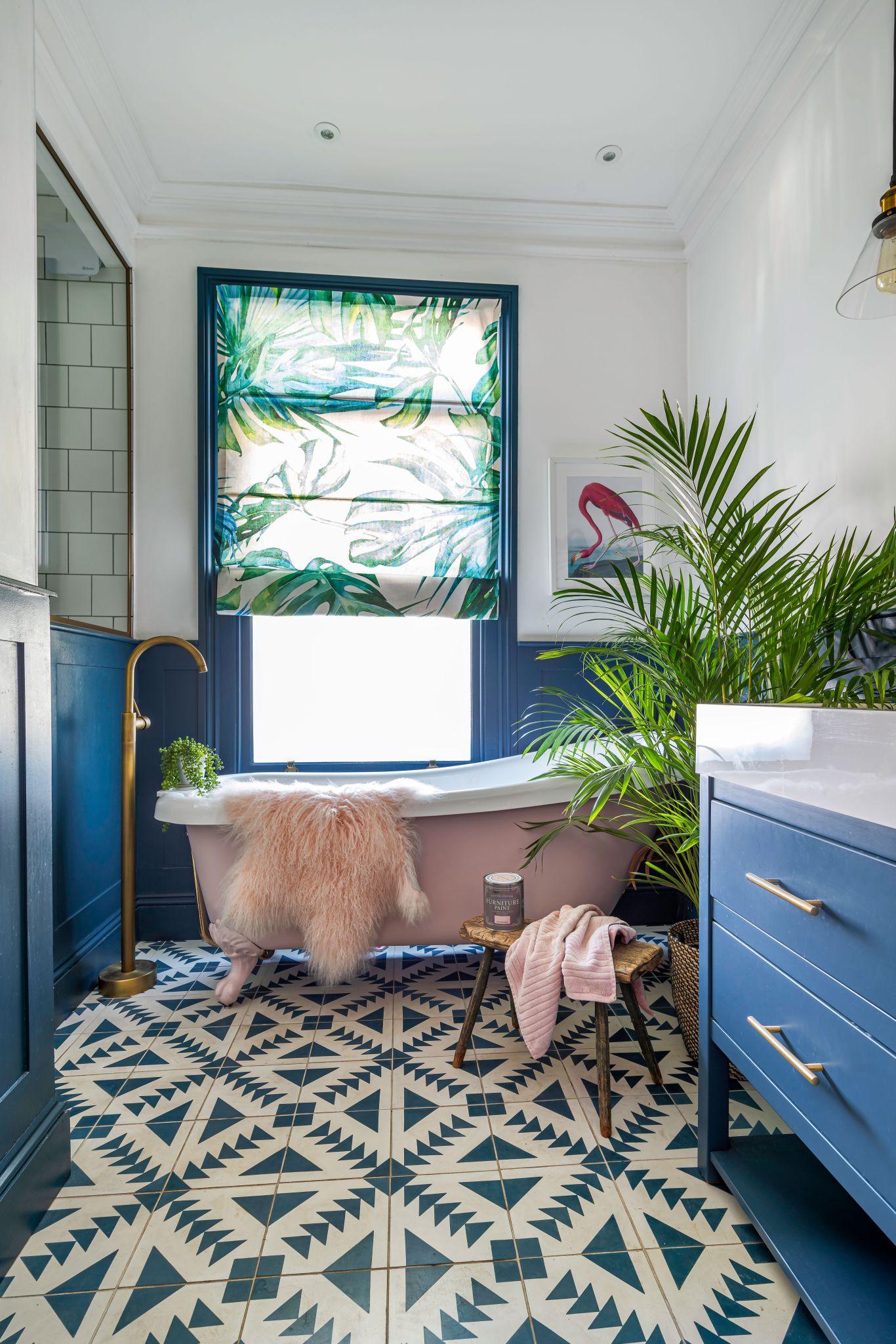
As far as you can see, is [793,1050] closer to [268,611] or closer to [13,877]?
[13,877]

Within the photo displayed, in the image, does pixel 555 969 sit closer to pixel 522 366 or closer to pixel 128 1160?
pixel 128 1160

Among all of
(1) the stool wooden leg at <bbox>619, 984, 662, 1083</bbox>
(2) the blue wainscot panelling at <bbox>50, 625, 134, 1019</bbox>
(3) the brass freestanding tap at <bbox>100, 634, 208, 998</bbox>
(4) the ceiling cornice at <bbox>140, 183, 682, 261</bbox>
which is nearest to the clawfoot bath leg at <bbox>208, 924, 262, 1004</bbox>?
(3) the brass freestanding tap at <bbox>100, 634, 208, 998</bbox>

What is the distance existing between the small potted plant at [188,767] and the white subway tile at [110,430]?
1199 millimetres

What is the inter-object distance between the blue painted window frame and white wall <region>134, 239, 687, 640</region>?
0.04 metres

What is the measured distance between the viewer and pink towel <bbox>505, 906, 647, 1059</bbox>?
175 centimetres

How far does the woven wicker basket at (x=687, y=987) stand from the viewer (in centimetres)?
Answer: 196

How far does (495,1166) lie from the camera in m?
1.56

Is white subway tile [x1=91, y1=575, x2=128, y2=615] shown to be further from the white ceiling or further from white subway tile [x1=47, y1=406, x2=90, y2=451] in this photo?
the white ceiling

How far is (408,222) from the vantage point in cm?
313

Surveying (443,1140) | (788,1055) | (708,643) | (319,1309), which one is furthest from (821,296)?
(319,1309)

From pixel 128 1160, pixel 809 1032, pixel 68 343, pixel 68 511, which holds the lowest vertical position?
pixel 128 1160

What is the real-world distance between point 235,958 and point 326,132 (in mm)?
2833

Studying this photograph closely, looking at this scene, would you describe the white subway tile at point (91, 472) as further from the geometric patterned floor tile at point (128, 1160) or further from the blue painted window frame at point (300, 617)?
the geometric patterned floor tile at point (128, 1160)

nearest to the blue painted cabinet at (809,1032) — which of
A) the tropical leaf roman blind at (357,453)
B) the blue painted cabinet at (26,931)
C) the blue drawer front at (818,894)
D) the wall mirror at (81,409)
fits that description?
the blue drawer front at (818,894)
